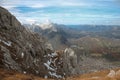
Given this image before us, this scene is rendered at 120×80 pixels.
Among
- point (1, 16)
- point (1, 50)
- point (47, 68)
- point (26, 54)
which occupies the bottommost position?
point (47, 68)

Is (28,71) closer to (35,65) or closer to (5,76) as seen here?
(35,65)

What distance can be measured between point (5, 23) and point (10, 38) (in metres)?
9.83

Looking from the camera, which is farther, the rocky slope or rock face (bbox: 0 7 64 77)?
the rocky slope

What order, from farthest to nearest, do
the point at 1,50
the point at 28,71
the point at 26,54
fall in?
1. the point at 26,54
2. the point at 28,71
3. the point at 1,50

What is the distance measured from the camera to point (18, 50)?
9844 centimetres

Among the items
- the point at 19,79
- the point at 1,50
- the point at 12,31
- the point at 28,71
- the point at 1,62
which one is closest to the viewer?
the point at 19,79

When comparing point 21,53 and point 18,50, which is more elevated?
point 18,50

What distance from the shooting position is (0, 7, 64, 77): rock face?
278 ft

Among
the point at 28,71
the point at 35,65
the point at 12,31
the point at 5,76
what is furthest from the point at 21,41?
the point at 5,76

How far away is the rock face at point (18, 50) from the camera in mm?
84875

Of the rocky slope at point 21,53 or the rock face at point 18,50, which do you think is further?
the rocky slope at point 21,53

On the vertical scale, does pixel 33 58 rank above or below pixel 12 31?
→ below

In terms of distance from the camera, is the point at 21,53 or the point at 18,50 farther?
the point at 21,53

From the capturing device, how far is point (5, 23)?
361ft
